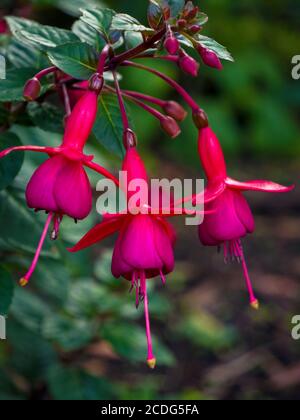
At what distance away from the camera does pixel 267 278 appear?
2441mm

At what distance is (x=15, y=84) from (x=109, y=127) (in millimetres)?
150

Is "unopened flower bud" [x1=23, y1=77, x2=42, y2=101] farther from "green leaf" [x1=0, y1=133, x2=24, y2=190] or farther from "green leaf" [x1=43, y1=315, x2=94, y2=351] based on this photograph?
"green leaf" [x1=43, y1=315, x2=94, y2=351]

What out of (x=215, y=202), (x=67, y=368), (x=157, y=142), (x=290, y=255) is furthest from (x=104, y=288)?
(x=157, y=142)

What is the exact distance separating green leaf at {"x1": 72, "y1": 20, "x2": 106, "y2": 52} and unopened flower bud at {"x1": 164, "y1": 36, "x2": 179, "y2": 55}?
0.20m

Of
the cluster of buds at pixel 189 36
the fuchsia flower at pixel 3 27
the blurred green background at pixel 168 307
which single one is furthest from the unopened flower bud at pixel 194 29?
the fuchsia flower at pixel 3 27

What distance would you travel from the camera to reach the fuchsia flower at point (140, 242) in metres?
0.87

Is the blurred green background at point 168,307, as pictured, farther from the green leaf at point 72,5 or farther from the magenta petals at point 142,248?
the magenta petals at point 142,248

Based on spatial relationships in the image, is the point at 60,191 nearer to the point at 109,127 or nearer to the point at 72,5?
the point at 109,127

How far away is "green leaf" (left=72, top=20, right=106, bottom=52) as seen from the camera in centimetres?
108

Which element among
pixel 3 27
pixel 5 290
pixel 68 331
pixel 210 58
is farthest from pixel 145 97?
pixel 68 331

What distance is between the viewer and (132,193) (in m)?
0.92

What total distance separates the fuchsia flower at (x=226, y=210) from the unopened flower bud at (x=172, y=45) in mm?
186

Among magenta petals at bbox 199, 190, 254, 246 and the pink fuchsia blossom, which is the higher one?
the pink fuchsia blossom

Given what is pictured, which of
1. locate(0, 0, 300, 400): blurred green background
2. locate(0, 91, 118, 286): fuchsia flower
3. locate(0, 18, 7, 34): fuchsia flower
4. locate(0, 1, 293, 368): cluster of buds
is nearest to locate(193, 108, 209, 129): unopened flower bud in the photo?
locate(0, 1, 293, 368): cluster of buds
